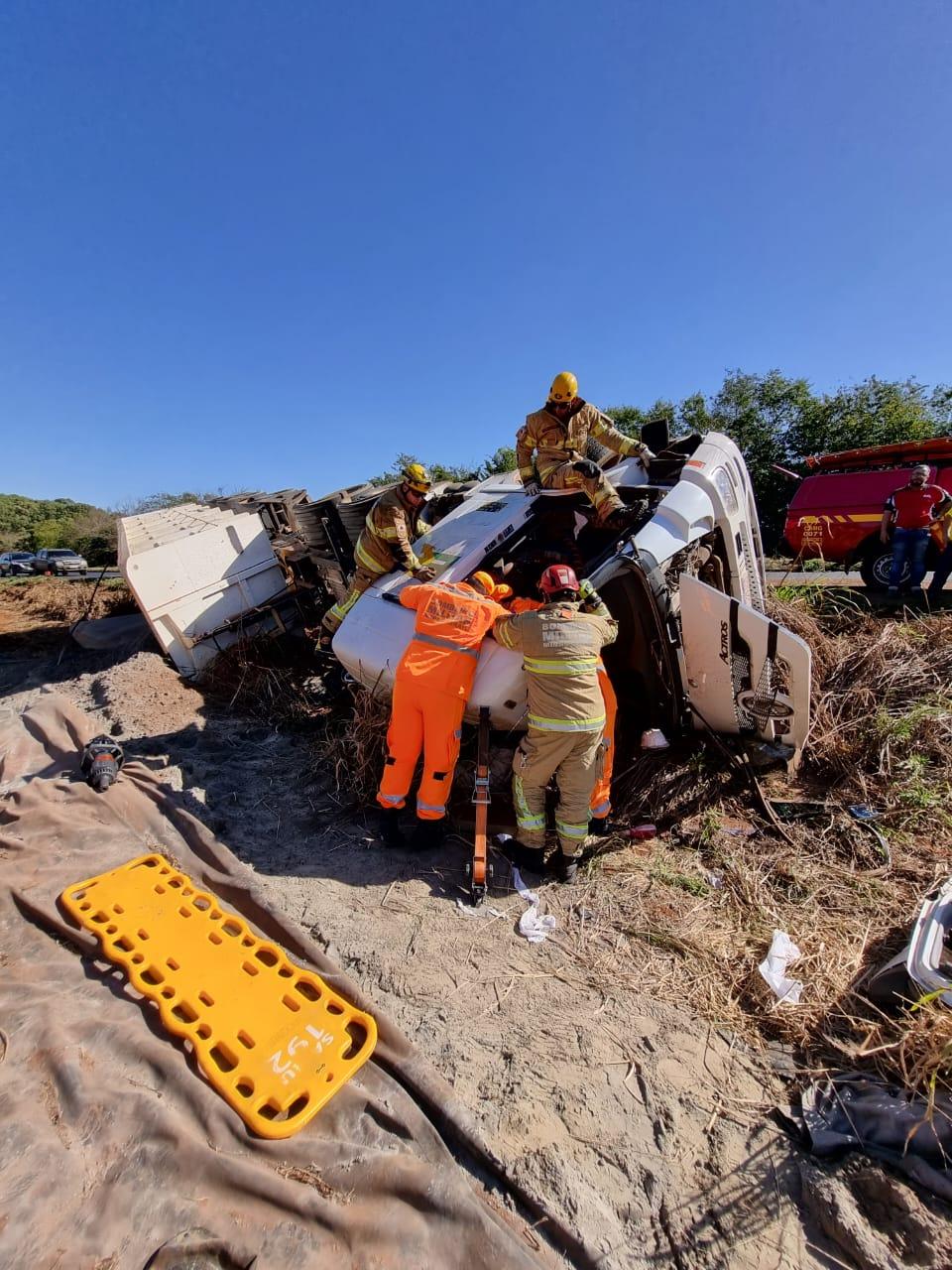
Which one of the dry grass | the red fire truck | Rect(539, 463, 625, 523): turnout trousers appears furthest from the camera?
the dry grass

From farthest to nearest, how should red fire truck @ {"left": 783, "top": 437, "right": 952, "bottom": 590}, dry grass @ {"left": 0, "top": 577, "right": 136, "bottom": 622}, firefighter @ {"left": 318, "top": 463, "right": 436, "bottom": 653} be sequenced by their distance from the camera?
dry grass @ {"left": 0, "top": 577, "right": 136, "bottom": 622} < red fire truck @ {"left": 783, "top": 437, "right": 952, "bottom": 590} < firefighter @ {"left": 318, "top": 463, "right": 436, "bottom": 653}

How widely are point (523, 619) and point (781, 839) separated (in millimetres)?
2061

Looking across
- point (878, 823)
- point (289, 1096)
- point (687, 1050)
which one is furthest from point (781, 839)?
point (289, 1096)

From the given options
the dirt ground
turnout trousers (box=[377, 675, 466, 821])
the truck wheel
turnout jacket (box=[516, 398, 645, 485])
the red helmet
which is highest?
turnout jacket (box=[516, 398, 645, 485])

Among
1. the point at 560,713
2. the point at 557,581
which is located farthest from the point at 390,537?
the point at 560,713

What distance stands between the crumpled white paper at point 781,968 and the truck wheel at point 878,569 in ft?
21.9

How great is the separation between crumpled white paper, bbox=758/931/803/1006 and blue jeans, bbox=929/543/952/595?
245 inches

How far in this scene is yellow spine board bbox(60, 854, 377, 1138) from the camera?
1842mm

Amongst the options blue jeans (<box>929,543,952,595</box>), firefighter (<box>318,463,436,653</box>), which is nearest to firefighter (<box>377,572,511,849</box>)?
firefighter (<box>318,463,436,653</box>)

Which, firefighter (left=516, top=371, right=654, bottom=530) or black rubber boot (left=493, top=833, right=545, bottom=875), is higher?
firefighter (left=516, top=371, right=654, bottom=530)

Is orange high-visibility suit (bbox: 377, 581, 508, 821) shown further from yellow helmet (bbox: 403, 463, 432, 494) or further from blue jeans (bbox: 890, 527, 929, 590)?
blue jeans (bbox: 890, 527, 929, 590)

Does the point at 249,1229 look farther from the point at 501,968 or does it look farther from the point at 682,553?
the point at 682,553

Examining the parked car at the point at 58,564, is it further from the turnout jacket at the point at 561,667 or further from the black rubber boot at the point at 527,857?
the turnout jacket at the point at 561,667

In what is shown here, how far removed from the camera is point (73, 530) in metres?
28.7
